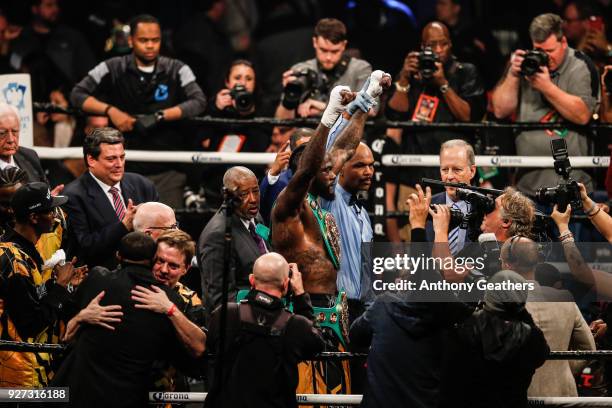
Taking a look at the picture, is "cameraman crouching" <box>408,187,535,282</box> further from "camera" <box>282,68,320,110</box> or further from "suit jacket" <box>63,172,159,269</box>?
"camera" <box>282,68,320,110</box>

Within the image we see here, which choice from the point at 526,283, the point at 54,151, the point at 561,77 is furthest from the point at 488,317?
the point at 54,151

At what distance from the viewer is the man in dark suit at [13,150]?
7375 millimetres

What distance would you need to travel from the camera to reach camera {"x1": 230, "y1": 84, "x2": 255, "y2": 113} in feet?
27.9

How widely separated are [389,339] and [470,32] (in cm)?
518

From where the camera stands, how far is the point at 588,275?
647cm

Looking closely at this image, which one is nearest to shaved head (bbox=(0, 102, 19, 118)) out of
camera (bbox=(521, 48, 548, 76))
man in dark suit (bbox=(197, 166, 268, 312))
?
man in dark suit (bbox=(197, 166, 268, 312))

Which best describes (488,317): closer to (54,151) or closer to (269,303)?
(269,303)

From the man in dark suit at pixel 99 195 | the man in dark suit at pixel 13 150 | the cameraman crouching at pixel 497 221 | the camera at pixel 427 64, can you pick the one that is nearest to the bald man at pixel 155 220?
the man in dark suit at pixel 99 195

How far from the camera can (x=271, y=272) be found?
18.5ft

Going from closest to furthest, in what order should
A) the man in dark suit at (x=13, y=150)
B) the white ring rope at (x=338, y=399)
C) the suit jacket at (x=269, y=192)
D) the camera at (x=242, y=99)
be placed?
the white ring rope at (x=338, y=399), the man in dark suit at (x=13, y=150), the suit jacket at (x=269, y=192), the camera at (x=242, y=99)

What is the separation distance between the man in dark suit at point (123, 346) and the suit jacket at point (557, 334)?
70.2 inches

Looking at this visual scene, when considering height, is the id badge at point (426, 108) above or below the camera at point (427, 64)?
below

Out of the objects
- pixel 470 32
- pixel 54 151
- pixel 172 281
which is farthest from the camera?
pixel 470 32

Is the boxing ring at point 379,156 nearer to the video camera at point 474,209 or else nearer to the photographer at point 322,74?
the photographer at point 322,74
